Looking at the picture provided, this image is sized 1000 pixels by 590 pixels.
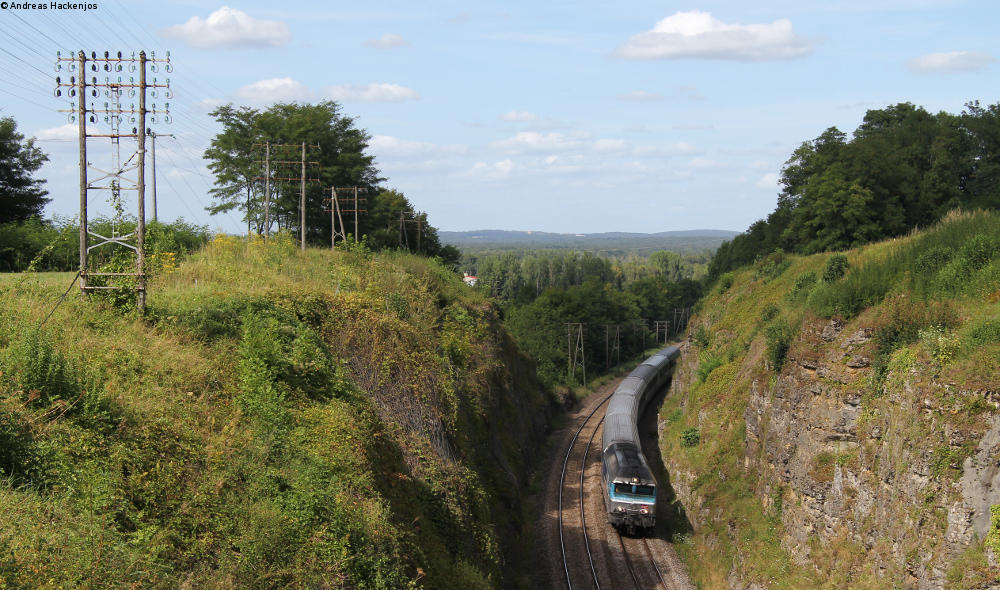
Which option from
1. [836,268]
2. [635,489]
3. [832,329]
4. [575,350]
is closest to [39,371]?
[635,489]

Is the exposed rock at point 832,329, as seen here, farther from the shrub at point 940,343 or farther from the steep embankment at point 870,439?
the shrub at point 940,343

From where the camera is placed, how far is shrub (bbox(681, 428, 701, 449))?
29.5m

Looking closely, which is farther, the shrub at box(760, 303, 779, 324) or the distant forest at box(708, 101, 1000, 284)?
the distant forest at box(708, 101, 1000, 284)

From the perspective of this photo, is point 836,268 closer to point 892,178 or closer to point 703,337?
point 703,337

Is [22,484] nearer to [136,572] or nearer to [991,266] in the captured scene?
[136,572]

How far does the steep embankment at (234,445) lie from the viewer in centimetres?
820

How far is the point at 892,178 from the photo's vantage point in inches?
1518

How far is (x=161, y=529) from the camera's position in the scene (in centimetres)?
855

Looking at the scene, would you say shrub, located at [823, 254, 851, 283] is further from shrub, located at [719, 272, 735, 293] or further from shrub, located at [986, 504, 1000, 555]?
shrub, located at [719, 272, 735, 293]

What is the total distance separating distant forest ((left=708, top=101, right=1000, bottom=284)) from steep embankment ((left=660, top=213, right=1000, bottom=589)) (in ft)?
39.4

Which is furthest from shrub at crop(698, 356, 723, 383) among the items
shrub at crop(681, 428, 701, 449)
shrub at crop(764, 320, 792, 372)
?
shrub at crop(764, 320, 792, 372)

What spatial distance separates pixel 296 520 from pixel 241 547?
2.76ft

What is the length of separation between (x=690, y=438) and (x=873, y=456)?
42.2 ft

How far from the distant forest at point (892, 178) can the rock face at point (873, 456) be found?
63.6 feet
